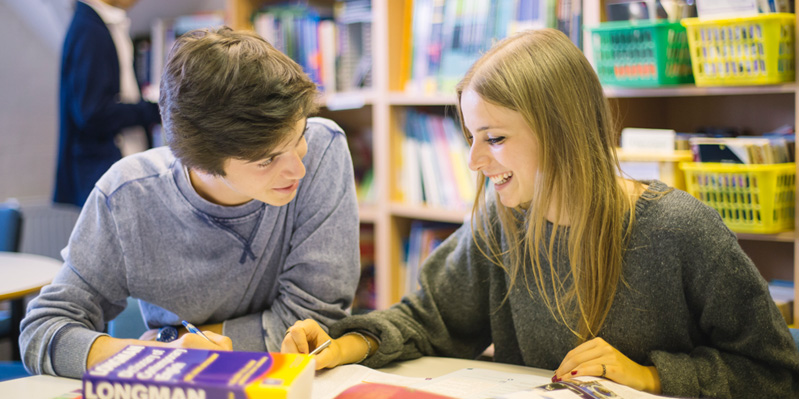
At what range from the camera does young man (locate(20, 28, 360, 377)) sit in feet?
3.53

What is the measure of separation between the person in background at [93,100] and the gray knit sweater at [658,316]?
5.19ft

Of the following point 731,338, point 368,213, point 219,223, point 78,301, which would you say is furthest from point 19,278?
point 731,338

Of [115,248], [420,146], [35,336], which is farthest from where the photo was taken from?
[420,146]

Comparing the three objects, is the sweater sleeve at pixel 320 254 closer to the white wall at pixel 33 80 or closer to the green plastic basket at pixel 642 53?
the green plastic basket at pixel 642 53

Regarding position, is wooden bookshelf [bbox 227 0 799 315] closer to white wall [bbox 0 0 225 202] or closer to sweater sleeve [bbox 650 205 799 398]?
sweater sleeve [bbox 650 205 799 398]

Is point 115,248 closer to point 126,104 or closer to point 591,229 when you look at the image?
point 591,229

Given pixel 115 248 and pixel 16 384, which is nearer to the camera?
pixel 16 384

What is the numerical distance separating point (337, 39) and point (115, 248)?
1.50m

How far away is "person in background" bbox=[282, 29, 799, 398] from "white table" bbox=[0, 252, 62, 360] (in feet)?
2.98

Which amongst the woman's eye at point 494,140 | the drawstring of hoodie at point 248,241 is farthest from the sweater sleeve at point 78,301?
the woman's eye at point 494,140

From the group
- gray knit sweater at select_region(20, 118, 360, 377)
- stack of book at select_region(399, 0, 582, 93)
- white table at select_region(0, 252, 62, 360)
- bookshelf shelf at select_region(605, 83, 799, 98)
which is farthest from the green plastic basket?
white table at select_region(0, 252, 62, 360)

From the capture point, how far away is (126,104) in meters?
2.48

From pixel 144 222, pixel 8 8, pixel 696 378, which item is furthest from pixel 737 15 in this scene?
pixel 8 8

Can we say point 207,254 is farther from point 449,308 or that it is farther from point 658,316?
point 658,316
